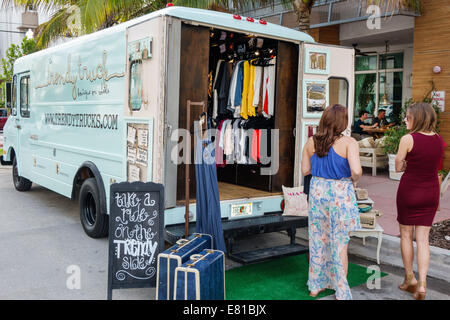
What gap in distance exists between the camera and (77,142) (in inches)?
254

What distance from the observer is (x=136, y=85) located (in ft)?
16.2

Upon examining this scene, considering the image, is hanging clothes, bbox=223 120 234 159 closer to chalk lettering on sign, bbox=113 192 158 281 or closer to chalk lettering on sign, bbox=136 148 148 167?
chalk lettering on sign, bbox=136 148 148 167

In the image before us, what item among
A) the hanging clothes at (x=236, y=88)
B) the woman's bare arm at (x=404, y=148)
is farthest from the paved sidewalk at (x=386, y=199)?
the hanging clothes at (x=236, y=88)

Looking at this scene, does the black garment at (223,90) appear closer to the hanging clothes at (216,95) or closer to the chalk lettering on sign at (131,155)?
the hanging clothes at (216,95)

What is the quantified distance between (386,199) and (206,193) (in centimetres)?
488

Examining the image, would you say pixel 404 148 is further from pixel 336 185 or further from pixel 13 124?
pixel 13 124

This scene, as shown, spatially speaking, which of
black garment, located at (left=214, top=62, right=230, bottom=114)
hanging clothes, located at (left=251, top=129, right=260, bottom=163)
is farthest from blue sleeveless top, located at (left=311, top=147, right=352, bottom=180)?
black garment, located at (left=214, top=62, right=230, bottom=114)

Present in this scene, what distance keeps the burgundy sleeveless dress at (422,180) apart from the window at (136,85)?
2.80 meters

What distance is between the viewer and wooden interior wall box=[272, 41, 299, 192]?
5727 millimetres

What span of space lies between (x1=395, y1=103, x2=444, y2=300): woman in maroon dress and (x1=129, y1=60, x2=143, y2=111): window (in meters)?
2.71

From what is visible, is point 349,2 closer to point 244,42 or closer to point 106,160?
point 244,42
